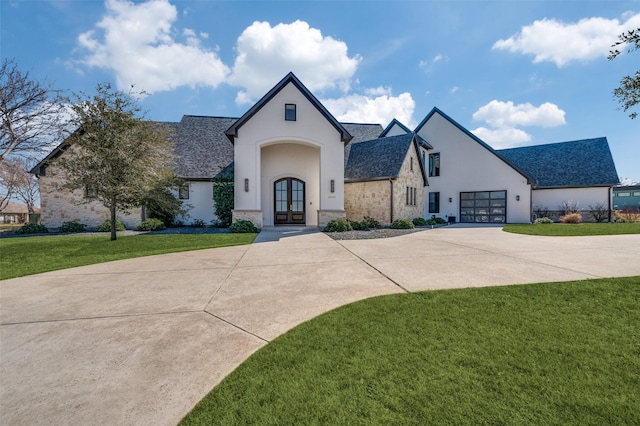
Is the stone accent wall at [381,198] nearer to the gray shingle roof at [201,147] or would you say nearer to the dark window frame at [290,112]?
the dark window frame at [290,112]

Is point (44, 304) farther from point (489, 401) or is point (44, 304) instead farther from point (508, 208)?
point (508, 208)

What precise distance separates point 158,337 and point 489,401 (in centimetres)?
339

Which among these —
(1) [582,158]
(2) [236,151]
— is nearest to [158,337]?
(2) [236,151]

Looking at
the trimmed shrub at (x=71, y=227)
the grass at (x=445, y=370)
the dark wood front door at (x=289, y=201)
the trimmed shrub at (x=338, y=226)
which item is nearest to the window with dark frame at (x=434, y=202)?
the trimmed shrub at (x=338, y=226)

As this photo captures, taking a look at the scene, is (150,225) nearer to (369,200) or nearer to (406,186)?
(369,200)

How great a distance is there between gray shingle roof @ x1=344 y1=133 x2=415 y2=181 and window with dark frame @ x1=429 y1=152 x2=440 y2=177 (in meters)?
6.06

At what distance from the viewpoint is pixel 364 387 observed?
7.67 feet

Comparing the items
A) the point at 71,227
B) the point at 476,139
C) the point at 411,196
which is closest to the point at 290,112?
the point at 411,196

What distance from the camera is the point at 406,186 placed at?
1962 cm

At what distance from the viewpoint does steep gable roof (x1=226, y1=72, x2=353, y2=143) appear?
1520cm

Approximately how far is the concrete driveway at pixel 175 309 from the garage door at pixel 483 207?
1476 cm

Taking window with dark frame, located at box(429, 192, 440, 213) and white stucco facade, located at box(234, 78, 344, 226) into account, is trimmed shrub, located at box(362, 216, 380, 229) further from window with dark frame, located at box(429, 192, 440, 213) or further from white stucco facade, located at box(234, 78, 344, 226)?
window with dark frame, located at box(429, 192, 440, 213)

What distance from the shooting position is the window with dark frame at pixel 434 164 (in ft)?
81.3

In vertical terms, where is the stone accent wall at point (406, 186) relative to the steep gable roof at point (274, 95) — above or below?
below
